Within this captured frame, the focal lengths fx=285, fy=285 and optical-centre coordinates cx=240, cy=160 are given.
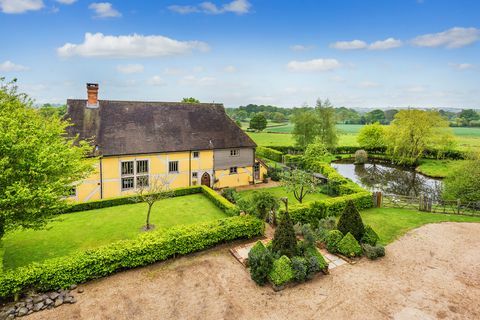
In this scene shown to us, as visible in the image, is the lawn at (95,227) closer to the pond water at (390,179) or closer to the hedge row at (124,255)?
the hedge row at (124,255)

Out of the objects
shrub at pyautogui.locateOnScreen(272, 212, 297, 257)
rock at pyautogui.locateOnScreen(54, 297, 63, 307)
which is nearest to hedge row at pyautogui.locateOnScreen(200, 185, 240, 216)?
shrub at pyautogui.locateOnScreen(272, 212, 297, 257)

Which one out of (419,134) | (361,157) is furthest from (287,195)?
(419,134)

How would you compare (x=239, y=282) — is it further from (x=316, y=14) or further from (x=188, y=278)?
(x=316, y=14)

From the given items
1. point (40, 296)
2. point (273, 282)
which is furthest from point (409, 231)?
point (40, 296)

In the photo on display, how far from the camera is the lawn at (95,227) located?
15609mm

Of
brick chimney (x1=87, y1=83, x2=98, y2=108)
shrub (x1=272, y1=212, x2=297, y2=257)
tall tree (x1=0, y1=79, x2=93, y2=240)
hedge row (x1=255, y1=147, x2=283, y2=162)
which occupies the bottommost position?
shrub (x1=272, y1=212, x2=297, y2=257)

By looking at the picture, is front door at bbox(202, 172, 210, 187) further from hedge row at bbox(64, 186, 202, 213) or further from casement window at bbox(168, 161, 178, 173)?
hedge row at bbox(64, 186, 202, 213)

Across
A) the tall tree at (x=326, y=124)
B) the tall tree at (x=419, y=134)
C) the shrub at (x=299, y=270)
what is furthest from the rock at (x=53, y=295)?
the tall tree at (x=419, y=134)

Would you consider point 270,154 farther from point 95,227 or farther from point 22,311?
point 22,311

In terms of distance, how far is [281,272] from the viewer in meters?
12.8

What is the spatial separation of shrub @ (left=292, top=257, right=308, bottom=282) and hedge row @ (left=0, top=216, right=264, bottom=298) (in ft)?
14.7

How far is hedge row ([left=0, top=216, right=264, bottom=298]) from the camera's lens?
38.3ft

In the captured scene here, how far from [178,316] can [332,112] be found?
4504 centimetres

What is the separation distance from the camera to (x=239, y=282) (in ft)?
42.9
